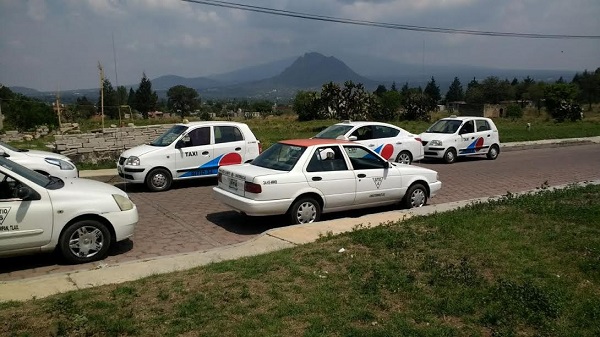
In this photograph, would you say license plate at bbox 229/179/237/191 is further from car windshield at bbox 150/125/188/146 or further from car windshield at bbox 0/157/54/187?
car windshield at bbox 150/125/188/146

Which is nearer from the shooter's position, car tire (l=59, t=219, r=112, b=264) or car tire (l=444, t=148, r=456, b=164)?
car tire (l=59, t=219, r=112, b=264)

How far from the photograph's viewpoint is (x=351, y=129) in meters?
15.6

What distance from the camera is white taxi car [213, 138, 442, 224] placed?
28.1ft

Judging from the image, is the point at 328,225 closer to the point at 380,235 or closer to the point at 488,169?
the point at 380,235

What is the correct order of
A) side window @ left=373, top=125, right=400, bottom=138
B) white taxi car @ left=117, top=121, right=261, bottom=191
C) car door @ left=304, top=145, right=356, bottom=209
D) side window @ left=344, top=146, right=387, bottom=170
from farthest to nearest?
side window @ left=373, top=125, right=400, bottom=138 < white taxi car @ left=117, top=121, right=261, bottom=191 < side window @ left=344, top=146, right=387, bottom=170 < car door @ left=304, top=145, right=356, bottom=209

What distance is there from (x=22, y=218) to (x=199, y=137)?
6.91 metres

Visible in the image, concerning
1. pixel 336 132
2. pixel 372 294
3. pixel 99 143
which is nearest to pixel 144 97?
pixel 99 143

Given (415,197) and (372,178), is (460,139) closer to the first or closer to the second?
(415,197)

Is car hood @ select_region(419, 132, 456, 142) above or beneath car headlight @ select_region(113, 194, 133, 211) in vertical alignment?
above

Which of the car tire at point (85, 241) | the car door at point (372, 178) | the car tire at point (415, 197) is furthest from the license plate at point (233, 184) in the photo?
the car tire at point (415, 197)

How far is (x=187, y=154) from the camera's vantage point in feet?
42.7

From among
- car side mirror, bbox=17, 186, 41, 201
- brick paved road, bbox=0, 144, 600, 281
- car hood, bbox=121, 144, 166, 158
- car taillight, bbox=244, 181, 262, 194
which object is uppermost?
car hood, bbox=121, 144, 166, 158

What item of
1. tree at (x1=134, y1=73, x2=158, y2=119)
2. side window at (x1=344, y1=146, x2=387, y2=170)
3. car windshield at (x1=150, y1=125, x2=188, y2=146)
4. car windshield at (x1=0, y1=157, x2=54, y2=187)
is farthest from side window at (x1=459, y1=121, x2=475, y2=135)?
tree at (x1=134, y1=73, x2=158, y2=119)

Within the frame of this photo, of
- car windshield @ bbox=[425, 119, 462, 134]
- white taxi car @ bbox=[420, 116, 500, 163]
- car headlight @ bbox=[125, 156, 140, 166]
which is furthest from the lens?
car windshield @ bbox=[425, 119, 462, 134]
